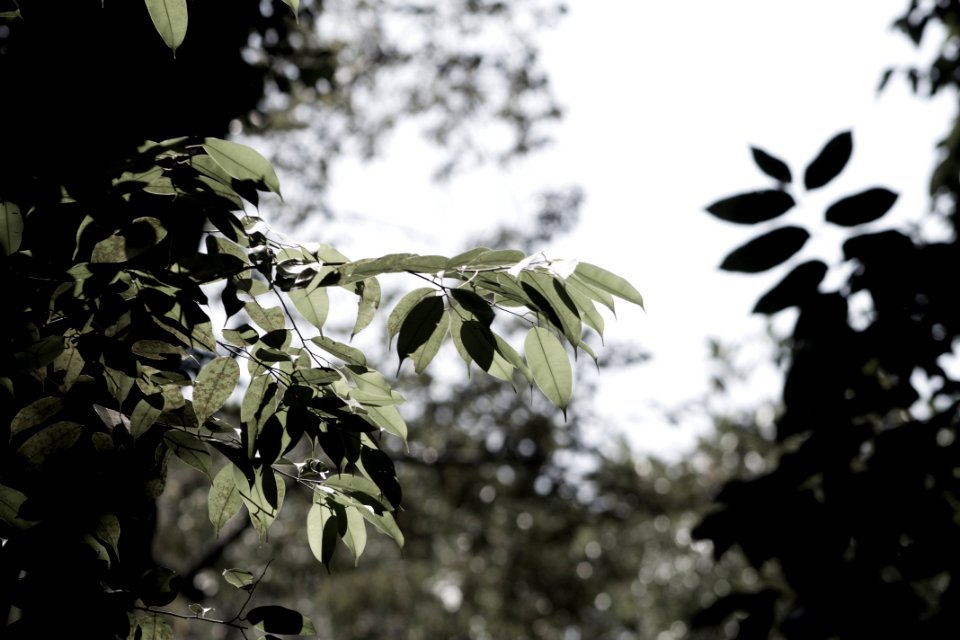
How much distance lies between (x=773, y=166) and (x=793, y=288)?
22cm

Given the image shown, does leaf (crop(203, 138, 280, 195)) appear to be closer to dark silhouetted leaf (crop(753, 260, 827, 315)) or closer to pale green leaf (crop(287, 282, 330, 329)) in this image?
pale green leaf (crop(287, 282, 330, 329))

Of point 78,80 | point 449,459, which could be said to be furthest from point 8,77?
point 449,459

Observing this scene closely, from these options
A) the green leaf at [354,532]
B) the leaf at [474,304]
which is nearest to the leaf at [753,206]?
the leaf at [474,304]

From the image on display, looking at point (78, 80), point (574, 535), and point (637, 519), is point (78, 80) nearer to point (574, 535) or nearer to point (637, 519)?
point (574, 535)

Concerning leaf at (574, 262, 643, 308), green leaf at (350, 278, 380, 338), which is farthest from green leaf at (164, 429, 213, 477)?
leaf at (574, 262, 643, 308)

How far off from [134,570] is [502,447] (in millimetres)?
6197

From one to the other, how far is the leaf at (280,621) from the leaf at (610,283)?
1.82 ft

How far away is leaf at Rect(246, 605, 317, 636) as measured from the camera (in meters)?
1.01

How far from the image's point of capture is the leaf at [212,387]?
37.1 inches

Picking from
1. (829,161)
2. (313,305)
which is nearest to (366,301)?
(313,305)

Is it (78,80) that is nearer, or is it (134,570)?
(134,570)

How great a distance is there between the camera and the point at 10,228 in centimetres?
84

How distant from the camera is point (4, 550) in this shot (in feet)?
2.82

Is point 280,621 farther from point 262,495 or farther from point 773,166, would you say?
point 773,166
